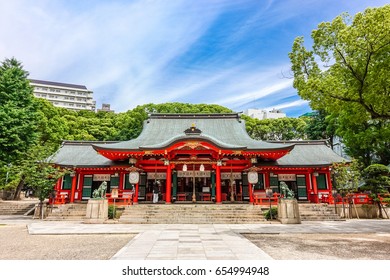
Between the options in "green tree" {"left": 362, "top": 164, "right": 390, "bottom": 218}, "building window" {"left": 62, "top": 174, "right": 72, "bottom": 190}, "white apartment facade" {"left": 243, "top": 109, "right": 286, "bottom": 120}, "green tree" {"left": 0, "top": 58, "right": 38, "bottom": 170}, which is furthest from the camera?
"white apartment facade" {"left": 243, "top": 109, "right": 286, "bottom": 120}

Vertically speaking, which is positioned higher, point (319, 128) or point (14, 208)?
point (319, 128)

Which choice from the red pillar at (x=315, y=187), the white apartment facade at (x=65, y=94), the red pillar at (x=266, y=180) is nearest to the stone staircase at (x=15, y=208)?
the red pillar at (x=266, y=180)

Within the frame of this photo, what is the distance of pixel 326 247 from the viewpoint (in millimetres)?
7285

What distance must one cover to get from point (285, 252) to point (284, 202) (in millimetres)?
7143

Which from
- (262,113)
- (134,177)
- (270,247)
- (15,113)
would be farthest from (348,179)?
(262,113)

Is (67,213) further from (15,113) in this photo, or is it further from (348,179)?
(348,179)

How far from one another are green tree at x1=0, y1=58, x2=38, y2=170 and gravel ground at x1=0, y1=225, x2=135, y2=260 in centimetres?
1598

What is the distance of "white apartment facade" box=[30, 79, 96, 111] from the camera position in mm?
78688

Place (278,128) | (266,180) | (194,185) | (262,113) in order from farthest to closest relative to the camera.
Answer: (262,113)
(278,128)
(266,180)
(194,185)

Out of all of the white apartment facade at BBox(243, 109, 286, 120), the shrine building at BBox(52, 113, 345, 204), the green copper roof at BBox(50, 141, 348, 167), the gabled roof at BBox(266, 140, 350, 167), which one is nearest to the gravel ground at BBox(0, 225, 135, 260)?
the shrine building at BBox(52, 113, 345, 204)

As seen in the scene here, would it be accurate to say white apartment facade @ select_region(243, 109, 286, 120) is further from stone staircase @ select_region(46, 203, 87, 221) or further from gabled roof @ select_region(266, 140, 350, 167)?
stone staircase @ select_region(46, 203, 87, 221)

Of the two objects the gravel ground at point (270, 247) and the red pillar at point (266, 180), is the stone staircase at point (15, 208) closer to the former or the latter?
the gravel ground at point (270, 247)

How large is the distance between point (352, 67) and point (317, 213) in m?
9.48

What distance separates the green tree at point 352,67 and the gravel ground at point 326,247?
5.53 meters
